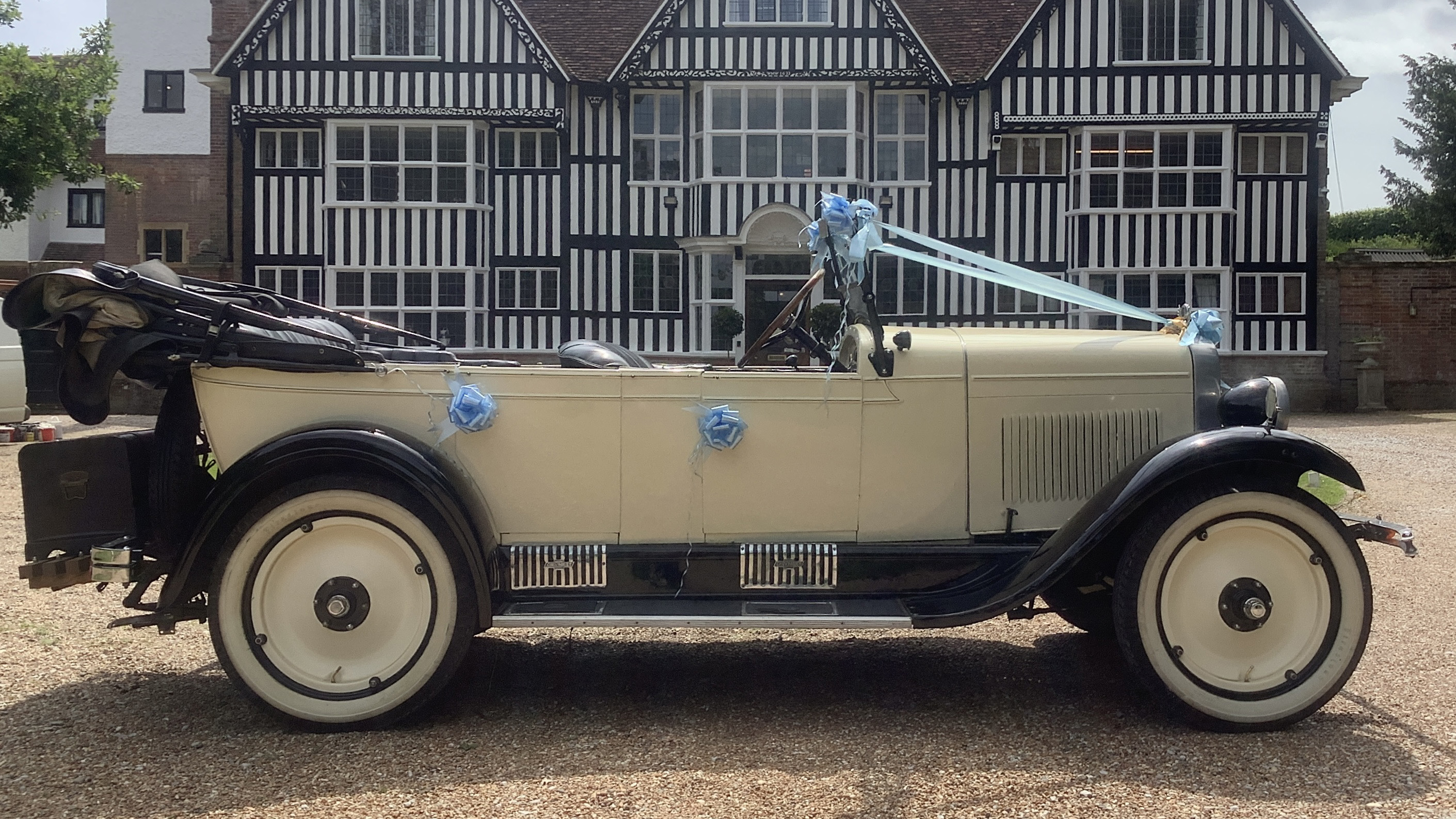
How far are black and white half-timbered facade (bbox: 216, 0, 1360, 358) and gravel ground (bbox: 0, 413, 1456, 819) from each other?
1740cm

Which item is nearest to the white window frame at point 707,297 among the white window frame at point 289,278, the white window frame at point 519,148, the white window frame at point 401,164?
the white window frame at point 519,148

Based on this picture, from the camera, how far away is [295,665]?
14.2 ft

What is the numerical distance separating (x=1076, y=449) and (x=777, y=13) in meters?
19.5

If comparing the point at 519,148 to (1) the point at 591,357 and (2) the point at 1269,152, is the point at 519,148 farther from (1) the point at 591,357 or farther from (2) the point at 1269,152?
(1) the point at 591,357

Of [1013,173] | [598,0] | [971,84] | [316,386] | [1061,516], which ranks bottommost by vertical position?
[1061,516]

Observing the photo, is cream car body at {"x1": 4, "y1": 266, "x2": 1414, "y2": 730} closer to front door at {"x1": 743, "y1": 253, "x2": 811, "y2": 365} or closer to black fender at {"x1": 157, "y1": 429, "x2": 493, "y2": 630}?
black fender at {"x1": 157, "y1": 429, "x2": 493, "y2": 630}

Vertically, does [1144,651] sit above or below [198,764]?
above

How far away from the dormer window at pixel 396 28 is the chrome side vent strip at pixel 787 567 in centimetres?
2113

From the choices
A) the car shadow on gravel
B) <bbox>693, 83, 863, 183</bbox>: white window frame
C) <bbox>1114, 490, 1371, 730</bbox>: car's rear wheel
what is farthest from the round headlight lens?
<bbox>693, 83, 863, 183</bbox>: white window frame

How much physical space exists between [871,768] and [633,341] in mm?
20358

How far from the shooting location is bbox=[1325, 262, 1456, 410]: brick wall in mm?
24125

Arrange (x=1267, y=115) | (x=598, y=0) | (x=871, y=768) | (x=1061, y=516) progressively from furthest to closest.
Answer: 1. (x=598, y=0)
2. (x=1267, y=115)
3. (x=1061, y=516)
4. (x=871, y=768)

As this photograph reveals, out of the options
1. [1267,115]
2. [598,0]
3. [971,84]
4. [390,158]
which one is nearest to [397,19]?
[390,158]

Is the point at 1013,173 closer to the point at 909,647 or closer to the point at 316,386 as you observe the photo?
the point at 909,647
